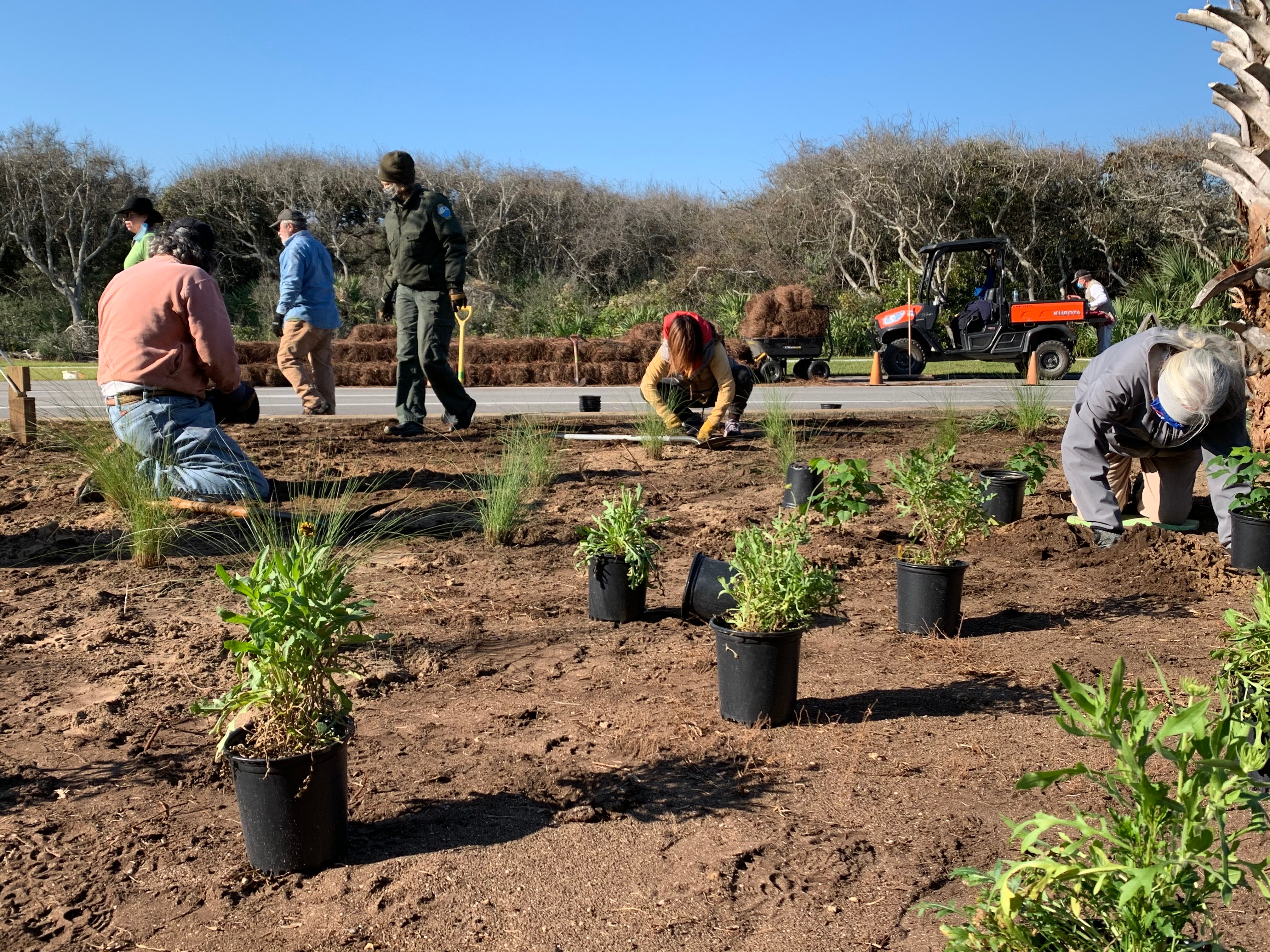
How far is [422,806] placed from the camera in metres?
2.58

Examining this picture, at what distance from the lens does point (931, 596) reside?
391 cm

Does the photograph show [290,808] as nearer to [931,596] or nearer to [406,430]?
[931,596]

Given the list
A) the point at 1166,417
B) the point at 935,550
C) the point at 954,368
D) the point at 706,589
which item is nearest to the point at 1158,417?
the point at 1166,417

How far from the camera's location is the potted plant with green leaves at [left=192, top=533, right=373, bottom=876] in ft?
7.29

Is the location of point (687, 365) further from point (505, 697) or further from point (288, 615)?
point (288, 615)

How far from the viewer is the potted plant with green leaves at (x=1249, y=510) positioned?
15.0 ft

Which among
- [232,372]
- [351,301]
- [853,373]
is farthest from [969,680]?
[351,301]

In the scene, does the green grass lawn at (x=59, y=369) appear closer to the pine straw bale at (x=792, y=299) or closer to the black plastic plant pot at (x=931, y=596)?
the pine straw bale at (x=792, y=299)

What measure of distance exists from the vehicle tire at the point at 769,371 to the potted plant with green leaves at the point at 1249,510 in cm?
1105

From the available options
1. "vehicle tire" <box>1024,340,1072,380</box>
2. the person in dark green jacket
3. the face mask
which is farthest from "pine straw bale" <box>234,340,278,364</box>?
the face mask

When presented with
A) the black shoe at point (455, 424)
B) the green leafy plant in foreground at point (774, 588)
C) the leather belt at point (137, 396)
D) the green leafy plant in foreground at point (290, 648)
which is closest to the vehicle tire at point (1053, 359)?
the black shoe at point (455, 424)

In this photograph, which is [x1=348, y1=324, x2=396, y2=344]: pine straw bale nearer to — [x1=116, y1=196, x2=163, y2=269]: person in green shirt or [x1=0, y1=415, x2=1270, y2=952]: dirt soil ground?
[x1=116, y1=196, x2=163, y2=269]: person in green shirt

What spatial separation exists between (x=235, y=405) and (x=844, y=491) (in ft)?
11.1

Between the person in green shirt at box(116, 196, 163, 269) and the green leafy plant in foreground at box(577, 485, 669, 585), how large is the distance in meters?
5.35
